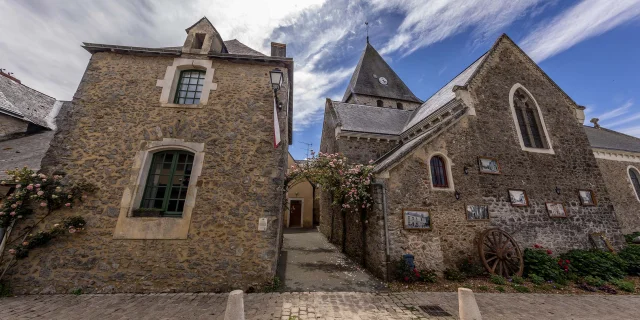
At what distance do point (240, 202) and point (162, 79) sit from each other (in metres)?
4.57

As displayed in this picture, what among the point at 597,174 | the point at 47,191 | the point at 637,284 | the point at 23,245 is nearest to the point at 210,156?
the point at 47,191

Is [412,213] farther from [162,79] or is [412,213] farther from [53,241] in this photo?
[53,241]

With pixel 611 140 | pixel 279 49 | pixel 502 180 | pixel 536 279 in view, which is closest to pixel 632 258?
pixel 536 279

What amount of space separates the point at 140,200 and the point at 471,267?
956 centimetres

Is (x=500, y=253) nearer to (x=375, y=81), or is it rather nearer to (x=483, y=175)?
(x=483, y=175)

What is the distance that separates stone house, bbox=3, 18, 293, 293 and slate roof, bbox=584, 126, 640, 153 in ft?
70.2

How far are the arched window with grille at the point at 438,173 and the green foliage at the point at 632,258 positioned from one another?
7.13m

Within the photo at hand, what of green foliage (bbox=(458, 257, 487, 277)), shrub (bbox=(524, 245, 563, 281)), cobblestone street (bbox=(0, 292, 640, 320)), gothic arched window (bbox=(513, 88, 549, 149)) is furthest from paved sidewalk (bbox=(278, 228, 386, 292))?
gothic arched window (bbox=(513, 88, 549, 149))

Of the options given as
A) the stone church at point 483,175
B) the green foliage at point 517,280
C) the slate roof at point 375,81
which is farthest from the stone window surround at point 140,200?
the slate roof at point 375,81

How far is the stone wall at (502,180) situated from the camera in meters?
6.67

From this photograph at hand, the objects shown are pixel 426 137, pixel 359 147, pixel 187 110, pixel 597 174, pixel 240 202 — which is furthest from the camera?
pixel 359 147

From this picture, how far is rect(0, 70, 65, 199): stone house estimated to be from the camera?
20.6ft

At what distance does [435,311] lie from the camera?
4.31 metres

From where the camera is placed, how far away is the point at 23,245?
15.2ft
